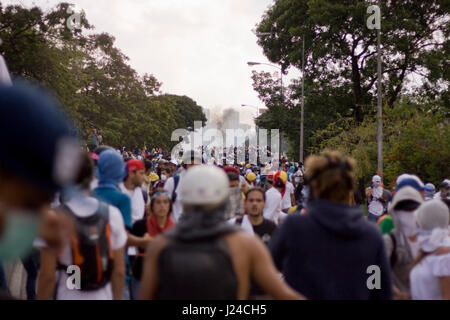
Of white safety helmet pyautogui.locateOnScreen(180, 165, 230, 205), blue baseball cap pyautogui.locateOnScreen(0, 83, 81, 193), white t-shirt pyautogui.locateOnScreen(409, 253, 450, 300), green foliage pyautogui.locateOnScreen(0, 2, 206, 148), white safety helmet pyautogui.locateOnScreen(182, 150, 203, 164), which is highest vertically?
green foliage pyautogui.locateOnScreen(0, 2, 206, 148)

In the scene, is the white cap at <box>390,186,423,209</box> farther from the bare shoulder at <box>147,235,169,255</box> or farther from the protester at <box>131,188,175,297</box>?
the bare shoulder at <box>147,235,169,255</box>

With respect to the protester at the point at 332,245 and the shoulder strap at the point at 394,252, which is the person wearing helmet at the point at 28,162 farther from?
the shoulder strap at the point at 394,252

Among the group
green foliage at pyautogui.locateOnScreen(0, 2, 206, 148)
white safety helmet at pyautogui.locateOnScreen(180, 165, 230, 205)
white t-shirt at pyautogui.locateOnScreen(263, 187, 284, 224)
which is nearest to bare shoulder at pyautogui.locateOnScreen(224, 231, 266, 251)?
white safety helmet at pyautogui.locateOnScreen(180, 165, 230, 205)

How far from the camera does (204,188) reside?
2518 mm

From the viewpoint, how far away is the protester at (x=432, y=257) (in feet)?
12.6

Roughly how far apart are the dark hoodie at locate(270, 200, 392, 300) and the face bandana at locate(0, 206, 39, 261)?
2.14 metres

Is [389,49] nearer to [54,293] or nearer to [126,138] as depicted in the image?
[126,138]

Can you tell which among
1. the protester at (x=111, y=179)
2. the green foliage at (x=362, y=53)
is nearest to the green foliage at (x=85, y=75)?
the green foliage at (x=362, y=53)

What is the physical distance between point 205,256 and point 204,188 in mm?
283

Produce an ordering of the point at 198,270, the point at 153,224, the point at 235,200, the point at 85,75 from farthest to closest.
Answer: the point at 85,75 → the point at 235,200 → the point at 153,224 → the point at 198,270

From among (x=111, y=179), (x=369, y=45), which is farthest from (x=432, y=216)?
(x=369, y=45)

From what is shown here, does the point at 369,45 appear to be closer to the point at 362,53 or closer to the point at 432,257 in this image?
the point at 362,53

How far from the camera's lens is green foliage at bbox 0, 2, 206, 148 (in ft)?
68.1

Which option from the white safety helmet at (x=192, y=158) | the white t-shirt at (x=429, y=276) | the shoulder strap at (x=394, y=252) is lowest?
the white t-shirt at (x=429, y=276)
